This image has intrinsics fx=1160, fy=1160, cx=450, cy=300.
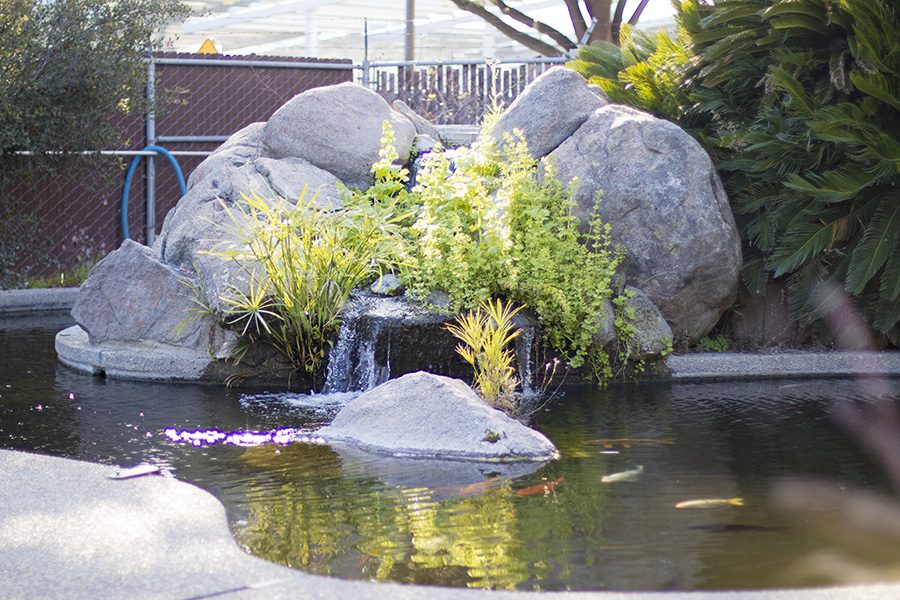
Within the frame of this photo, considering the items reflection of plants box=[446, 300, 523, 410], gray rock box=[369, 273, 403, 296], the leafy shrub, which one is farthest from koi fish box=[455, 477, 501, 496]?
the leafy shrub

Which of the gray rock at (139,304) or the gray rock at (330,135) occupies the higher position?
the gray rock at (330,135)

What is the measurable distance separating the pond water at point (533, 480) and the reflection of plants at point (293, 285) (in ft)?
1.44

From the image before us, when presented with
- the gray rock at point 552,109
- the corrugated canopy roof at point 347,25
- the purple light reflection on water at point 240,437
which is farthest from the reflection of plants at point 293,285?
the corrugated canopy roof at point 347,25

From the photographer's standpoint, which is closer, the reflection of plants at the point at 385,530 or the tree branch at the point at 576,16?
the reflection of plants at the point at 385,530

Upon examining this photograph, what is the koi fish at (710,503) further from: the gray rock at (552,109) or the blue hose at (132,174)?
the blue hose at (132,174)

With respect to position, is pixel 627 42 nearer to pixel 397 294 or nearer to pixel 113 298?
pixel 397 294

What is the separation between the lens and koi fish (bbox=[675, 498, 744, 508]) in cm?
495

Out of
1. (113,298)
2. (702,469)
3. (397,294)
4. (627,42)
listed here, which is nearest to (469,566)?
(702,469)

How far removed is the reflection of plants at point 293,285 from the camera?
783 centimetres

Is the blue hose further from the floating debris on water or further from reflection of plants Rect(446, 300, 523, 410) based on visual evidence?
the floating debris on water

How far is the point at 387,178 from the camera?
9070 millimetres

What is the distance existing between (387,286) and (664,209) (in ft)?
6.78

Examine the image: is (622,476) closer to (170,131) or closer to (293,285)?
(293,285)

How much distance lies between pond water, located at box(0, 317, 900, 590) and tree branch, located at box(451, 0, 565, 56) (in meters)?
14.7
